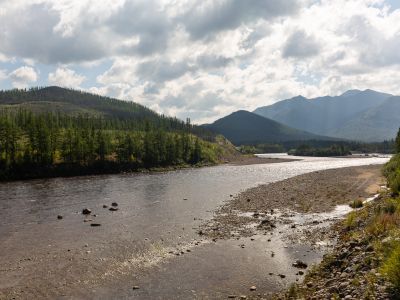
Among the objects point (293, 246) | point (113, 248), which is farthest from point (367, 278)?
point (113, 248)

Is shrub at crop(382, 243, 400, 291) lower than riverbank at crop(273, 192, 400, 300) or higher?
higher

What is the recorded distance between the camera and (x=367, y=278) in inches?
749

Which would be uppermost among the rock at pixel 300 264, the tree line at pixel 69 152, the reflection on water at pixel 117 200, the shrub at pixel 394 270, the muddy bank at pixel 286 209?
the tree line at pixel 69 152

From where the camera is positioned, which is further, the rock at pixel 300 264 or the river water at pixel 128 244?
the rock at pixel 300 264

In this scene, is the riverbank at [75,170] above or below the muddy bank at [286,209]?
above

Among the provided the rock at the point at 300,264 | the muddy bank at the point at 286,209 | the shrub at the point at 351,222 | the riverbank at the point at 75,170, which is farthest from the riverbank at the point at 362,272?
the riverbank at the point at 75,170

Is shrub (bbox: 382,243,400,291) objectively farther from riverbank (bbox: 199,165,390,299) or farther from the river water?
the river water

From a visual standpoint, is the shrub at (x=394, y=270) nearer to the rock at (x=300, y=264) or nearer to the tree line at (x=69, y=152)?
the rock at (x=300, y=264)

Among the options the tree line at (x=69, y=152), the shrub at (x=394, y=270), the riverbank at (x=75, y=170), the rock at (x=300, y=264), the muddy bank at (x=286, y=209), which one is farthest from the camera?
the tree line at (x=69, y=152)

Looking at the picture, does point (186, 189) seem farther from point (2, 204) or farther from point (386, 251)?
point (386, 251)

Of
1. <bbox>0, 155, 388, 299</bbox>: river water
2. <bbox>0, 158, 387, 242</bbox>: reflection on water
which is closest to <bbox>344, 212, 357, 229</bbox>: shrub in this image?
<bbox>0, 155, 388, 299</bbox>: river water

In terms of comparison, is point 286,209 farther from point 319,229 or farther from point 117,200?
point 117,200

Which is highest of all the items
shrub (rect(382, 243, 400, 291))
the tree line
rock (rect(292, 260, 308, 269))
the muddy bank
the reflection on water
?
the tree line

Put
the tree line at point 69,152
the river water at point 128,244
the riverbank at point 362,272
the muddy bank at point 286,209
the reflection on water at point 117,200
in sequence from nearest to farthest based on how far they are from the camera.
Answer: the riverbank at point 362,272 < the river water at point 128,244 < the muddy bank at point 286,209 < the reflection on water at point 117,200 < the tree line at point 69,152
